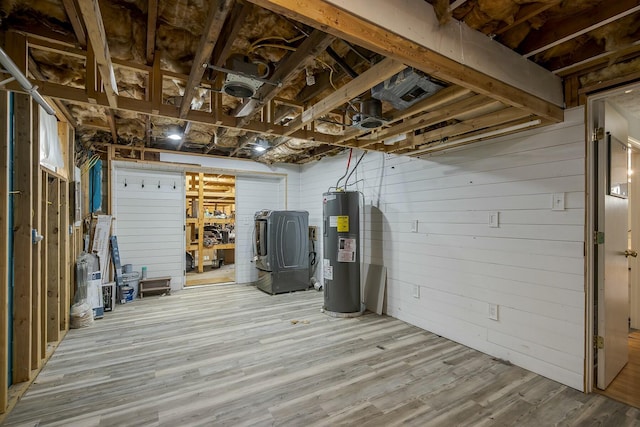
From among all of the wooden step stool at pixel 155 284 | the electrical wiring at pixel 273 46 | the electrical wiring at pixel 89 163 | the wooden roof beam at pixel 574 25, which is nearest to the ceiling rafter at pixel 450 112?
the wooden roof beam at pixel 574 25

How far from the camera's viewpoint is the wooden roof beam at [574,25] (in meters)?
1.71

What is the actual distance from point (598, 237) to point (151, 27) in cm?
360

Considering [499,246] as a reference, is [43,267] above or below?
below

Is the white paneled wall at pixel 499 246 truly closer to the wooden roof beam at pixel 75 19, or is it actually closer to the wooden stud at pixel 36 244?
the wooden roof beam at pixel 75 19

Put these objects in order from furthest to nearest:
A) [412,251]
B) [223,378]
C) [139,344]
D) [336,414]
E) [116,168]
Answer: [116,168] < [412,251] < [139,344] < [223,378] < [336,414]

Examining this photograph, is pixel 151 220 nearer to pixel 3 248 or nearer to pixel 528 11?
pixel 3 248

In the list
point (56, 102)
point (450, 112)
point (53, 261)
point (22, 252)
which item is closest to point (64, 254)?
point (53, 261)

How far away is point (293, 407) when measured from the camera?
214 cm

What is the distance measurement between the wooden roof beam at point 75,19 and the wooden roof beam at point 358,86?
5.32 ft

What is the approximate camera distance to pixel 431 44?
63.9 inches

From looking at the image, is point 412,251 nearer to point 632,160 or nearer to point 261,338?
point 261,338

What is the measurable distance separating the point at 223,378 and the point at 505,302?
105 inches

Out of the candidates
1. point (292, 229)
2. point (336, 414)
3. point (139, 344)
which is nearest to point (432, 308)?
point (336, 414)

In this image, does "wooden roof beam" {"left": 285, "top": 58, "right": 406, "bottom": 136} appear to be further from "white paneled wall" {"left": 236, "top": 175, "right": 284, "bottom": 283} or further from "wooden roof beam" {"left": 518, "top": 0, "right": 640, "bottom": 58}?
"white paneled wall" {"left": 236, "top": 175, "right": 284, "bottom": 283}
